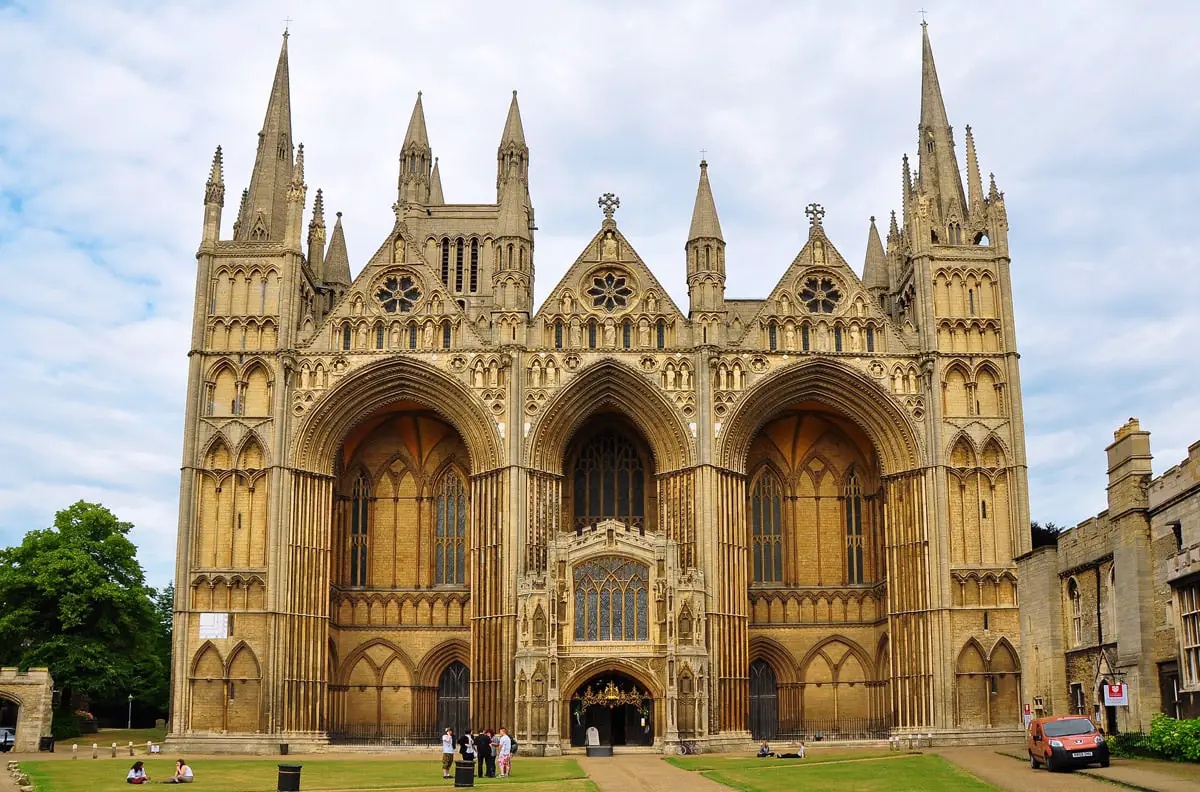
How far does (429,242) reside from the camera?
6316 centimetres

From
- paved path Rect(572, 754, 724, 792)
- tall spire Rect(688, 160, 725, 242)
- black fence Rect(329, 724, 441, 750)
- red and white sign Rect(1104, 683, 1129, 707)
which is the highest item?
tall spire Rect(688, 160, 725, 242)

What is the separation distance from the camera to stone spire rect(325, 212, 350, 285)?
54.3 meters

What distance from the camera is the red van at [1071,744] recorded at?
87.7ft

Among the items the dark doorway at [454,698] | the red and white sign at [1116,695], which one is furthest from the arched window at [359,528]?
the red and white sign at [1116,695]

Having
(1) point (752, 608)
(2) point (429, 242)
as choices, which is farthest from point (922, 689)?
(2) point (429, 242)

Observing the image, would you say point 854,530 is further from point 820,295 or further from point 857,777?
point 857,777

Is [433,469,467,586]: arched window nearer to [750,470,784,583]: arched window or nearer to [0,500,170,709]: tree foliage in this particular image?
[750,470,784,583]: arched window

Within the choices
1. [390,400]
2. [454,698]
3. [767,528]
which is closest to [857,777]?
[767,528]

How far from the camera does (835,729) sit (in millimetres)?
49312

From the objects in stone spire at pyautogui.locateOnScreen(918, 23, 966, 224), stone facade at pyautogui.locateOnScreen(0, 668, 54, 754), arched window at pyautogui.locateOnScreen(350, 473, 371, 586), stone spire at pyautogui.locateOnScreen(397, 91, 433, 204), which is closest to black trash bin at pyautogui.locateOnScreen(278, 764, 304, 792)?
stone facade at pyautogui.locateOnScreen(0, 668, 54, 754)

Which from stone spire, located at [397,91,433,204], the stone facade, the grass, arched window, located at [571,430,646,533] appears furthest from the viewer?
stone spire, located at [397,91,433,204]

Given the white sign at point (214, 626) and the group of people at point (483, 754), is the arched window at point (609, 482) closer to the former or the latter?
the white sign at point (214, 626)

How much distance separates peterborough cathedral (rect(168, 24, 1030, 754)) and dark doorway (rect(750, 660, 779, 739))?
4.3 inches

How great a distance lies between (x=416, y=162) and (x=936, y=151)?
83.9ft
